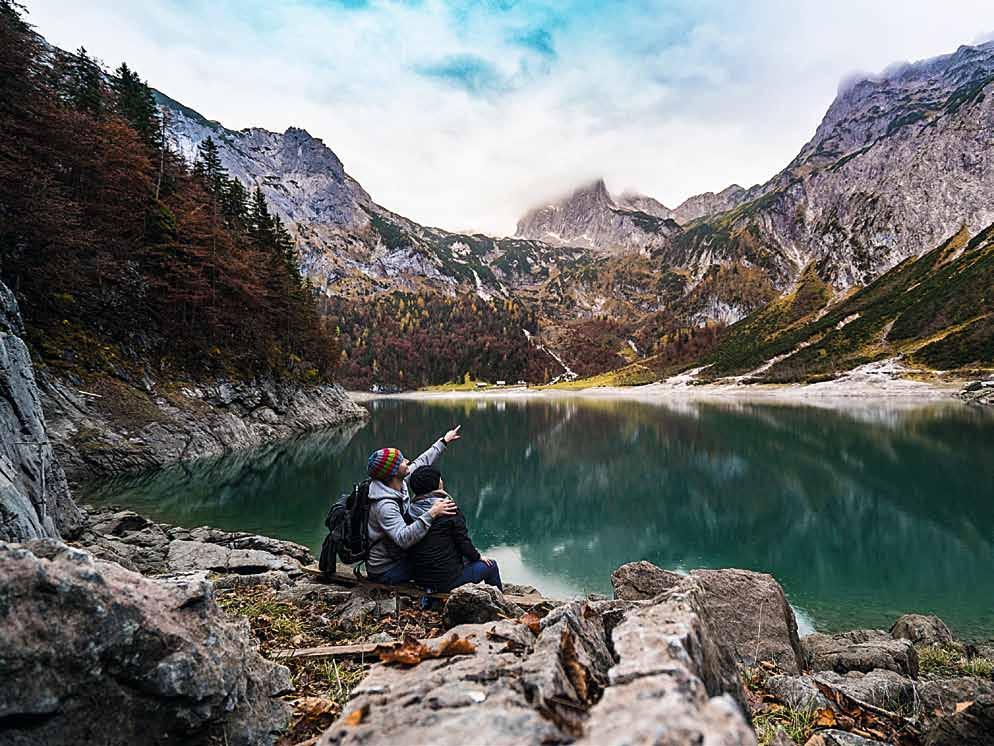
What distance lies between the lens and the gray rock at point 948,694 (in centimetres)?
476

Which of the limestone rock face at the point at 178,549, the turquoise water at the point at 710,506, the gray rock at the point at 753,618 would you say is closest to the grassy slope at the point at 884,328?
the turquoise water at the point at 710,506

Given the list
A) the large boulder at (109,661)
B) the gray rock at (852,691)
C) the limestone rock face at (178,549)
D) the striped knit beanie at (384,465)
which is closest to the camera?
the large boulder at (109,661)

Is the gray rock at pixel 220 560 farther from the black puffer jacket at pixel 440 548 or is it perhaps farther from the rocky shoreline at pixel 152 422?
the rocky shoreline at pixel 152 422

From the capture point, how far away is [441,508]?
6.79 metres

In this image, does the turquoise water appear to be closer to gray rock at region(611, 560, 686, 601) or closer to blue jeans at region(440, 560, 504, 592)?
gray rock at region(611, 560, 686, 601)

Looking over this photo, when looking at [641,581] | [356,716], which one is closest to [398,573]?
[641,581]

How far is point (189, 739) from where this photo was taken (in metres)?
2.67

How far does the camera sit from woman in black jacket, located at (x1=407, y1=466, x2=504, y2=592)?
7105mm

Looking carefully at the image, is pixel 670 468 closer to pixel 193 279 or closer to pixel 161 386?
pixel 161 386

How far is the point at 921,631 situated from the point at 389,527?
36.4ft

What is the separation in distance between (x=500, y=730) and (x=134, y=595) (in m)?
2.40

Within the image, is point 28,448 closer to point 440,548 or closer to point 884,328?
point 440,548

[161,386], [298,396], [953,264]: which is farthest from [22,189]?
[953,264]

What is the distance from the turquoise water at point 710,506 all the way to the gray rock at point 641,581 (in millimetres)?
5181
